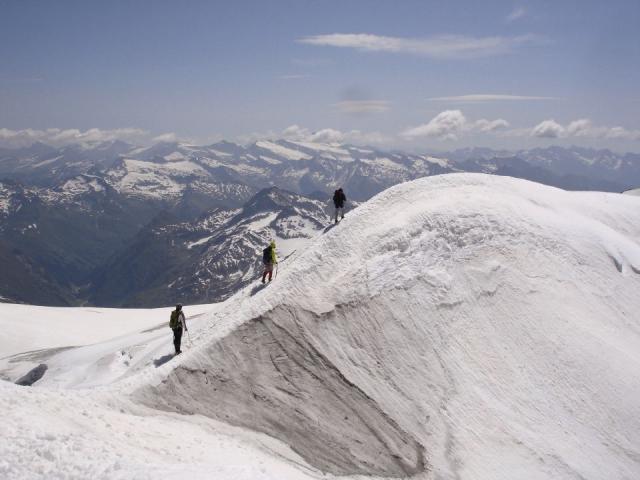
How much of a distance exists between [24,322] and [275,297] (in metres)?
57.5

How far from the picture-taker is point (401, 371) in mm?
26047

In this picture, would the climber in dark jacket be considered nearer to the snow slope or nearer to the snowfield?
the snowfield

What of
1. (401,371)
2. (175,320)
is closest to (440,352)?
(401,371)

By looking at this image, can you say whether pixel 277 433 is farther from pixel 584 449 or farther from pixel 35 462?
pixel 584 449

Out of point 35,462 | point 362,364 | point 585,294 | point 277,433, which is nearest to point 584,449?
point 585,294

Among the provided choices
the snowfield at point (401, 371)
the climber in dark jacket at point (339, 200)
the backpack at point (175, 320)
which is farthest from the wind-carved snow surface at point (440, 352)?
the backpack at point (175, 320)

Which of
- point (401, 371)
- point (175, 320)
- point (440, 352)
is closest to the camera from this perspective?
point (401, 371)

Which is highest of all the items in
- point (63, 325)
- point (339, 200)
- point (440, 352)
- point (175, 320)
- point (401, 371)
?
point (339, 200)

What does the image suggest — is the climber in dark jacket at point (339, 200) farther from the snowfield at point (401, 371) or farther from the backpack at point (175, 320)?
the backpack at point (175, 320)

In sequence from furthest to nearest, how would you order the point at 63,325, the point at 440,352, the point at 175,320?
the point at 63,325 < the point at 440,352 < the point at 175,320

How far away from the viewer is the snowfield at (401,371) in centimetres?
2003

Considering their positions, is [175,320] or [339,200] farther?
[339,200]

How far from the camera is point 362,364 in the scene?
26.0 metres

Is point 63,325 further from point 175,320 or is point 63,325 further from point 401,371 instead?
point 401,371
